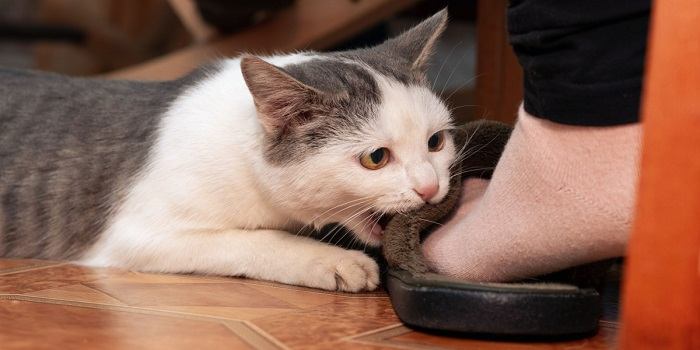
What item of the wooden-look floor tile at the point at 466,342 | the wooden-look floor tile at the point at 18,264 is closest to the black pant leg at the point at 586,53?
the wooden-look floor tile at the point at 466,342

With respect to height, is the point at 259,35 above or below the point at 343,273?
above

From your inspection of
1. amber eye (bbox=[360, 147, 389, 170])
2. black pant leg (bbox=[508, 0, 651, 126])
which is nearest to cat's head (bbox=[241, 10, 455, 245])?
amber eye (bbox=[360, 147, 389, 170])

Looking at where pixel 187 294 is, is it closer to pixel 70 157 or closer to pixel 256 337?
pixel 256 337

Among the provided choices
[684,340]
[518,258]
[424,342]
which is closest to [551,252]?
[518,258]

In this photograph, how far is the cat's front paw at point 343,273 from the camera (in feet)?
4.84

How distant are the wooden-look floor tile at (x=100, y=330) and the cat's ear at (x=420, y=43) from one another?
0.72 meters

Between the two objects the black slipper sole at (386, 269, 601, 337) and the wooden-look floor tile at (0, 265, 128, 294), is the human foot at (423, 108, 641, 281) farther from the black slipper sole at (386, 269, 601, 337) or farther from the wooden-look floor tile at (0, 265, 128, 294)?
the wooden-look floor tile at (0, 265, 128, 294)

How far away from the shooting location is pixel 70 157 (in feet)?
6.20

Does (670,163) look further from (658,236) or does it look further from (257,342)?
(257,342)

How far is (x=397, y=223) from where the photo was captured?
1.39 meters

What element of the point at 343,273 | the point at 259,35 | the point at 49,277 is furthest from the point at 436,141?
the point at 259,35

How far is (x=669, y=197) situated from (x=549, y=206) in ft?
1.13

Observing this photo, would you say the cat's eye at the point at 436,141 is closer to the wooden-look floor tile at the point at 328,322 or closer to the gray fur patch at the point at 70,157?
the wooden-look floor tile at the point at 328,322

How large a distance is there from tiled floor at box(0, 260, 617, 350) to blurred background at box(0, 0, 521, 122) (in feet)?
2.01
